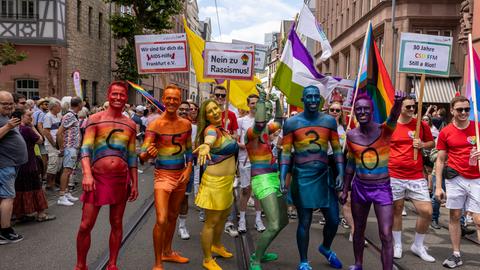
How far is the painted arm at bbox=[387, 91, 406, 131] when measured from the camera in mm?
4502

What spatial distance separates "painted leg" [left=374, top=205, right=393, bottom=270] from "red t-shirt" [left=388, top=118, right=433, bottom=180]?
1.18 metres

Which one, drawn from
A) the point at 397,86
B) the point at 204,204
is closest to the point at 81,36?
the point at 397,86

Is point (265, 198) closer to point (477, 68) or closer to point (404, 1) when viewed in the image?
point (477, 68)

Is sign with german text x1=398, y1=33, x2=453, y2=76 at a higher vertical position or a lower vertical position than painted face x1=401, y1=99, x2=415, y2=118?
higher

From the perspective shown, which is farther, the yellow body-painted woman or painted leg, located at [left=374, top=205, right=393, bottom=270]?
the yellow body-painted woman

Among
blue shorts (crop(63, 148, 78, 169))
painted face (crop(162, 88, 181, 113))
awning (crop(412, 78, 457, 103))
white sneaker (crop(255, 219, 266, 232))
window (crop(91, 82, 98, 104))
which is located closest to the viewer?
painted face (crop(162, 88, 181, 113))

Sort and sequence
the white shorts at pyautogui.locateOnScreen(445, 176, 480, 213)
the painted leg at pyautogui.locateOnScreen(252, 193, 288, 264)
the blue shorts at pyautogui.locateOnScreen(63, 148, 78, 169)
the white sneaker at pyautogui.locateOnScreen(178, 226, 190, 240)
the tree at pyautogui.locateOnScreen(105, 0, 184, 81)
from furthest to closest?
the tree at pyautogui.locateOnScreen(105, 0, 184, 81), the blue shorts at pyautogui.locateOnScreen(63, 148, 78, 169), the white sneaker at pyautogui.locateOnScreen(178, 226, 190, 240), the white shorts at pyautogui.locateOnScreen(445, 176, 480, 213), the painted leg at pyautogui.locateOnScreen(252, 193, 288, 264)

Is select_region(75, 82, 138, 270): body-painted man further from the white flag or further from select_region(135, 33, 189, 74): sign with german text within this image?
the white flag

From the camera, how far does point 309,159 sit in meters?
4.95

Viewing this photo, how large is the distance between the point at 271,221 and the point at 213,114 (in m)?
1.31

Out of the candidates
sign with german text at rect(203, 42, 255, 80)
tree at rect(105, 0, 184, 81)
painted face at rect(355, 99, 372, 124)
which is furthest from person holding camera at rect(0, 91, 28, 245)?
tree at rect(105, 0, 184, 81)

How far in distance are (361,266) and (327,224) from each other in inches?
22.6

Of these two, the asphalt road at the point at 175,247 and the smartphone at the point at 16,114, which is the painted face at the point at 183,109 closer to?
the asphalt road at the point at 175,247

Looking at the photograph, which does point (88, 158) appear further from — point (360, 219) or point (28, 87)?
point (28, 87)
